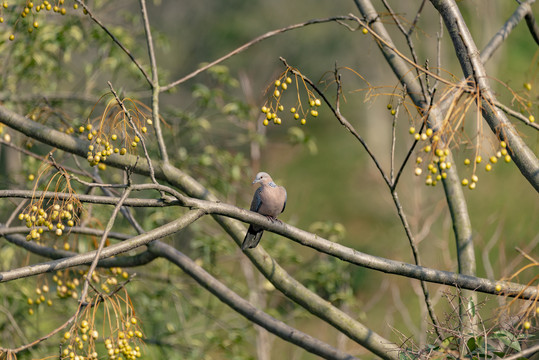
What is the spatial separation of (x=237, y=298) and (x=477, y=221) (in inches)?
276

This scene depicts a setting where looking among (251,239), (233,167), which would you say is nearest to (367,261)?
(251,239)

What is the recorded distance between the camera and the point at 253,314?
3436mm

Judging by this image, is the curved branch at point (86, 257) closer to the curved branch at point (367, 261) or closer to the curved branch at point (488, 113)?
the curved branch at point (367, 261)

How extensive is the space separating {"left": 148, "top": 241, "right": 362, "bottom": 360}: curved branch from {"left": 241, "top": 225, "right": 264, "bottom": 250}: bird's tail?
292mm

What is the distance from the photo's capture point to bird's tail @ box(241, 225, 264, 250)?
3.50 meters

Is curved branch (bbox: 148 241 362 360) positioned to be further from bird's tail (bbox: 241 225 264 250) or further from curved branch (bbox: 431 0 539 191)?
curved branch (bbox: 431 0 539 191)

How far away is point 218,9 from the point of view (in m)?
14.9

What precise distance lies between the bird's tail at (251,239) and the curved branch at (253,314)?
292 millimetres

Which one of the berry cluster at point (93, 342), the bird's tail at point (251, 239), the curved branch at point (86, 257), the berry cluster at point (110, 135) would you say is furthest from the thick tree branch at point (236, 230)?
the berry cluster at point (93, 342)

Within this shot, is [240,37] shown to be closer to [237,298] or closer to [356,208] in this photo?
[356,208]

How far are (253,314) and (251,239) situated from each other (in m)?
0.43

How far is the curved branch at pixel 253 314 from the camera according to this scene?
326 cm

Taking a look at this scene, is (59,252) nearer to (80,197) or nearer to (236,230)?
(236,230)

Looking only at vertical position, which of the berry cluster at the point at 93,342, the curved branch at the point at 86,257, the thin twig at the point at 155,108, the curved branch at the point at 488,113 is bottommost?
the berry cluster at the point at 93,342
